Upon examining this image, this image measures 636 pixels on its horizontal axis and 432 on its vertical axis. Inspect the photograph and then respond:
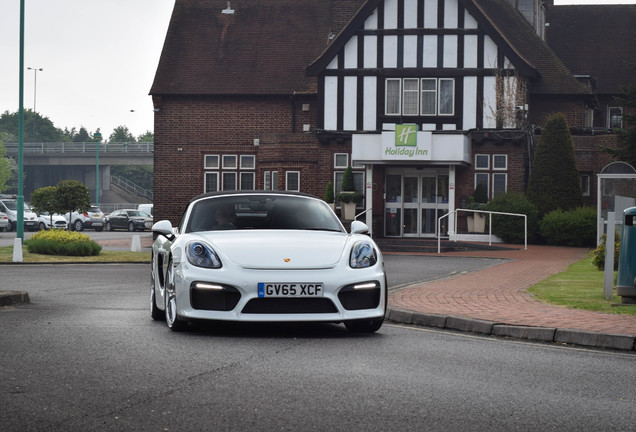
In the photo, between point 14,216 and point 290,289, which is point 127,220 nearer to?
point 14,216

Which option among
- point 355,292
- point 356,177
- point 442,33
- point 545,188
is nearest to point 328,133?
point 356,177

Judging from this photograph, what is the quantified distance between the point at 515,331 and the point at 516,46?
3156 cm

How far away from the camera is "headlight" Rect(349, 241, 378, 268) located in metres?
9.06

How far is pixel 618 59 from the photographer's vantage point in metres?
45.6

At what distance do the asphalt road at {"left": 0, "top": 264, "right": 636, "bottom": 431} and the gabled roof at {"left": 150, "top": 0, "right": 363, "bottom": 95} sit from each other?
101ft

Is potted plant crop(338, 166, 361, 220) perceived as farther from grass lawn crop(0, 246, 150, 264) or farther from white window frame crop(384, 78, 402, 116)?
grass lawn crop(0, 246, 150, 264)

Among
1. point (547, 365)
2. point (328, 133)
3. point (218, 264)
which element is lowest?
point (547, 365)

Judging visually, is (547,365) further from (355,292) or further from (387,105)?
(387,105)

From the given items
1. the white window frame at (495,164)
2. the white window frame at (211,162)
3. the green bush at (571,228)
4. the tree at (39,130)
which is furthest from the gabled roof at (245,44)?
the tree at (39,130)

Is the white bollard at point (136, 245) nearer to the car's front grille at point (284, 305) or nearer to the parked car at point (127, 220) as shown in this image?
the car's front grille at point (284, 305)

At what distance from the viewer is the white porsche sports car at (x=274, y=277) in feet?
28.5

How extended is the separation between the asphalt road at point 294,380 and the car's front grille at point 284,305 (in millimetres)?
277

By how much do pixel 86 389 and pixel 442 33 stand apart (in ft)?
103

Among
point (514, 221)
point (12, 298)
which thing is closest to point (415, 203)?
point (514, 221)
